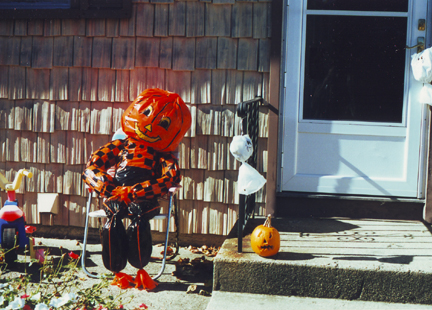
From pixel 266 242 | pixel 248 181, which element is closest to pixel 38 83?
pixel 248 181

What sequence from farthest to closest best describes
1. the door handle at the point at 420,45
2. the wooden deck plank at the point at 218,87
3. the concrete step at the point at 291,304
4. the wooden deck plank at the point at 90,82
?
1. the wooden deck plank at the point at 90,82
2. the wooden deck plank at the point at 218,87
3. the door handle at the point at 420,45
4. the concrete step at the point at 291,304

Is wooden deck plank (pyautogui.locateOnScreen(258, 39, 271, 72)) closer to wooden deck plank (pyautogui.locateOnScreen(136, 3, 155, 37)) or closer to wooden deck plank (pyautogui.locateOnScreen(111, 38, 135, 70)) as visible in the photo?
wooden deck plank (pyautogui.locateOnScreen(136, 3, 155, 37))

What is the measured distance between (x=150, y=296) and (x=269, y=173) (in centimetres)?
151

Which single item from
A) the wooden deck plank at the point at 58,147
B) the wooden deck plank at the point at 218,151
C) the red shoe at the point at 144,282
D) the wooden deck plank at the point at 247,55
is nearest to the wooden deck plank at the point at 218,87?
the wooden deck plank at the point at 247,55

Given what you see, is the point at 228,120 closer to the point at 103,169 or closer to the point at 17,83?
the point at 103,169

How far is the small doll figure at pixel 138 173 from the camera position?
311 cm

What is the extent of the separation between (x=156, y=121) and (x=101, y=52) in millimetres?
1230

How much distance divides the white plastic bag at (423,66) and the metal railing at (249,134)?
1295 millimetres

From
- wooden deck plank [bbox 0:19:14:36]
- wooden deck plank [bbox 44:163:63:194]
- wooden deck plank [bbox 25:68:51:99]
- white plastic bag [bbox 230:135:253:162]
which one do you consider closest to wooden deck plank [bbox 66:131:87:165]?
wooden deck plank [bbox 44:163:63:194]

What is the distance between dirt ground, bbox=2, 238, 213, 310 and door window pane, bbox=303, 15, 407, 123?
1652 mm

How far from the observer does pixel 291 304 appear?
2.86 m

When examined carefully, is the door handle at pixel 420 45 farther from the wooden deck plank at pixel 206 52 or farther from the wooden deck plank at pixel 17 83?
the wooden deck plank at pixel 17 83

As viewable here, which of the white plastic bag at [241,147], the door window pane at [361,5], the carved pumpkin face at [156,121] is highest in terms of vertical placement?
the door window pane at [361,5]

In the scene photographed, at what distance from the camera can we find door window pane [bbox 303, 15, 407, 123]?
3.89 meters
